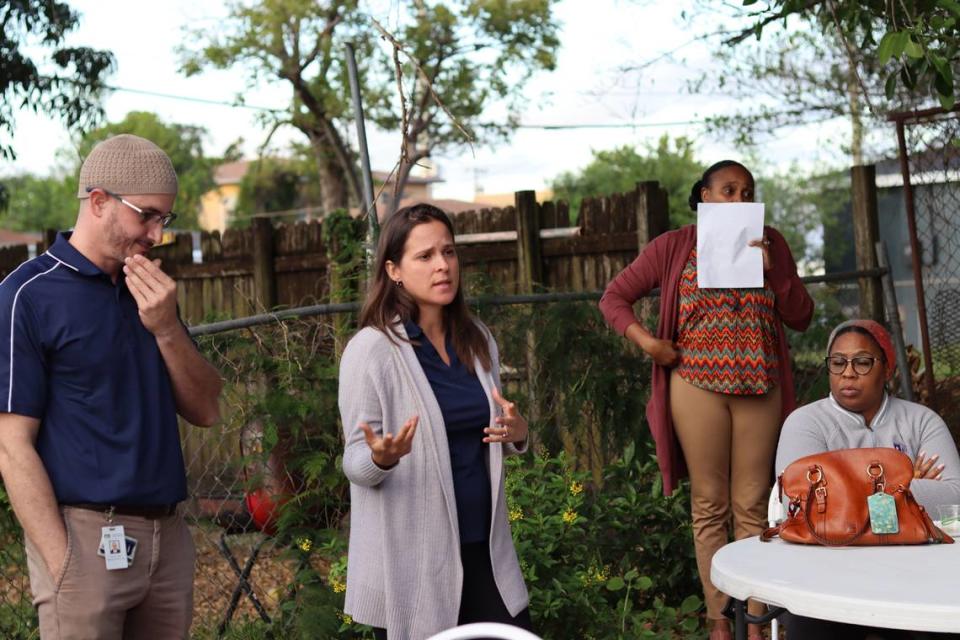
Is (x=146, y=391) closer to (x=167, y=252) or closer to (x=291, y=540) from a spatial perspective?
(x=291, y=540)

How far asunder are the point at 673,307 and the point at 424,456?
1906mm

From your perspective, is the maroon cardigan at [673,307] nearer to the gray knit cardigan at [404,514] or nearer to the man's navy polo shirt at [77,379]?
the gray knit cardigan at [404,514]

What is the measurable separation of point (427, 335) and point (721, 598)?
2023 mm

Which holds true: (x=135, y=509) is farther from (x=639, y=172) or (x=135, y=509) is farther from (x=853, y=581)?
(x=639, y=172)

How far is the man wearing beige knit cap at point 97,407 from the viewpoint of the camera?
2.74 metres

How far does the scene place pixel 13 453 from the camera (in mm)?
2725

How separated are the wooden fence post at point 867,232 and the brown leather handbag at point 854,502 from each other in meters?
3.72

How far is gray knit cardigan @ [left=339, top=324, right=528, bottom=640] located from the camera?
10.3 ft

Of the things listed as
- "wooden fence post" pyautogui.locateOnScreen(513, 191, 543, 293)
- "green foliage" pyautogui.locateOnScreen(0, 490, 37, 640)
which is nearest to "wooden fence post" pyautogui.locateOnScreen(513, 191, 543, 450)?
"wooden fence post" pyautogui.locateOnScreen(513, 191, 543, 293)

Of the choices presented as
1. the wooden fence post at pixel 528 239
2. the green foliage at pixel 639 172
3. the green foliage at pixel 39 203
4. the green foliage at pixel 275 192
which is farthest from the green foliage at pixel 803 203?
the green foliage at pixel 39 203

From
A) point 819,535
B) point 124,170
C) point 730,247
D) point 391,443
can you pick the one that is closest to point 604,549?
point 730,247

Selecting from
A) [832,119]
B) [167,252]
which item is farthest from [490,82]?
[167,252]

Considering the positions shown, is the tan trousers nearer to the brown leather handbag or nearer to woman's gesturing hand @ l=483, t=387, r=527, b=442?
the brown leather handbag

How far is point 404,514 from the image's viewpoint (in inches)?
125
